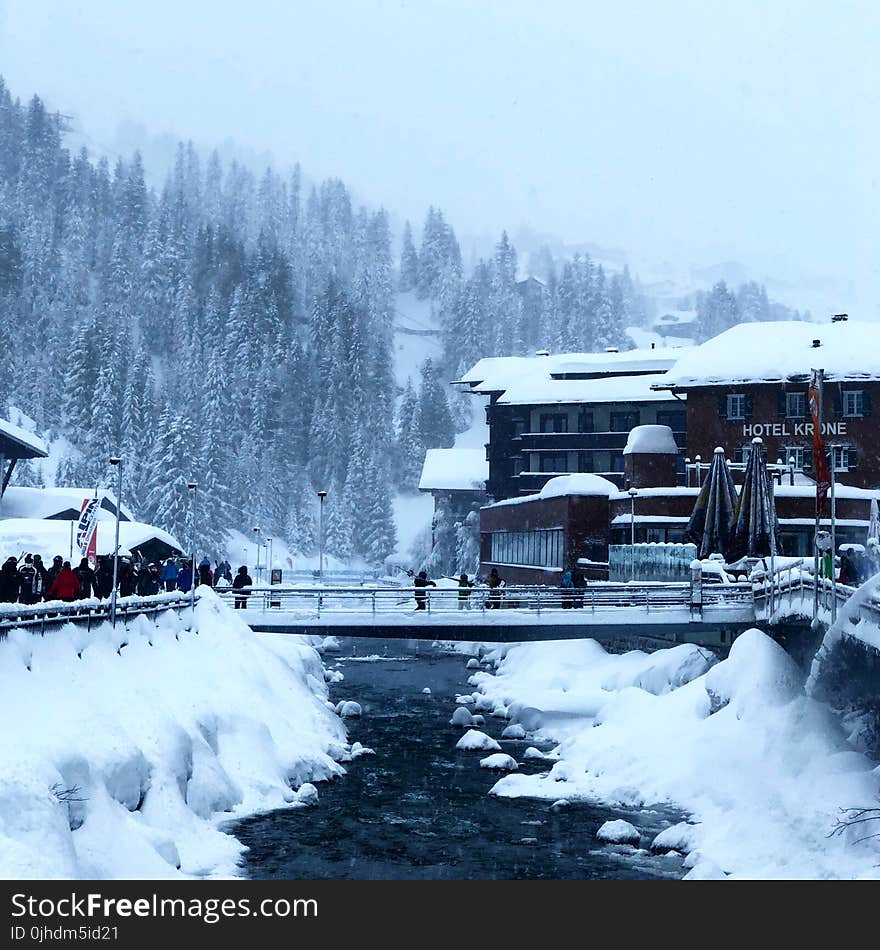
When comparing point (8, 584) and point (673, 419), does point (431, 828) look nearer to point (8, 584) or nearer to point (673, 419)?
point (8, 584)

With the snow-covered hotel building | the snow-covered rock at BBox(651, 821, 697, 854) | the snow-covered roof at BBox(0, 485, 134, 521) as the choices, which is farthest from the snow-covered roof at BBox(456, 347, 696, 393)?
the snow-covered rock at BBox(651, 821, 697, 854)

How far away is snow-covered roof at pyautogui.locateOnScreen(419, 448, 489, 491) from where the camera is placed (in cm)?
11750

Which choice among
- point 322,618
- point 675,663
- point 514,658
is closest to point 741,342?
point 514,658

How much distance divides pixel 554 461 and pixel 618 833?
208 ft

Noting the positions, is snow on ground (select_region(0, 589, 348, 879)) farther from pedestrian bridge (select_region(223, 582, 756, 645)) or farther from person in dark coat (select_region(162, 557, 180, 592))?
person in dark coat (select_region(162, 557, 180, 592))

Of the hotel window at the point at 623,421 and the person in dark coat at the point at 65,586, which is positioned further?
the hotel window at the point at 623,421

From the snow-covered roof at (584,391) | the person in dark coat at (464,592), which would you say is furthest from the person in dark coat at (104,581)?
the snow-covered roof at (584,391)

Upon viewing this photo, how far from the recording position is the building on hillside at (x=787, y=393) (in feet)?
210

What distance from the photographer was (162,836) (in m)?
25.5

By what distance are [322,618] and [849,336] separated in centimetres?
3795

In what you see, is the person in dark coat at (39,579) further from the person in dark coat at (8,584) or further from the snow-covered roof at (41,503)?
the snow-covered roof at (41,503)

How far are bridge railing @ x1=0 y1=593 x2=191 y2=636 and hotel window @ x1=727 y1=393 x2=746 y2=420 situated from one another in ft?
123

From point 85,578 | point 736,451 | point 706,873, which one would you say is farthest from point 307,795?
point 736,451

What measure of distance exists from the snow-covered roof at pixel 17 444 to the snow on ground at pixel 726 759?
23936 mm
